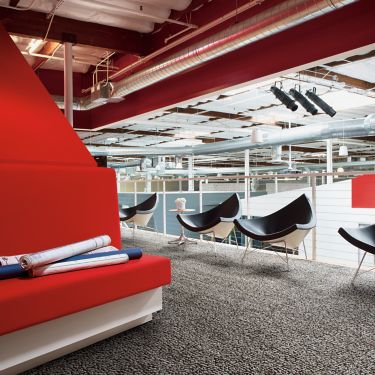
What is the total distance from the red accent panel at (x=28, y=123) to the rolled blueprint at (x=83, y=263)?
1.03 meters

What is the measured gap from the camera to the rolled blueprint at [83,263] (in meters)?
2.07

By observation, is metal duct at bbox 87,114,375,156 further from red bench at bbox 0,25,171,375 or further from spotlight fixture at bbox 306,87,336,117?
red bench at bbox 0,25,171,375

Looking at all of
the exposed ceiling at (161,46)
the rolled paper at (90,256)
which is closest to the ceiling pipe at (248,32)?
the exposed ceiling at (161,46)

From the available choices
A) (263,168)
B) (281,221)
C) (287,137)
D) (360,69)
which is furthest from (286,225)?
(263,168)

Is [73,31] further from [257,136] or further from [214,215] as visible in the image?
[257,136]

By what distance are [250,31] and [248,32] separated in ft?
0.10

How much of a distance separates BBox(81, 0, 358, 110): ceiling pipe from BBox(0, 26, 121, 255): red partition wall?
85.3 inches

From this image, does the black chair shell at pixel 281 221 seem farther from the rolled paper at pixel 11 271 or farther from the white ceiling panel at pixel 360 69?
the white ceiling panel at pixel 360 69

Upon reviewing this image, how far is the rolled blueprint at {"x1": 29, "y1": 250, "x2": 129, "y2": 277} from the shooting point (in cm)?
207

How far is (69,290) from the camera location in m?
1.97

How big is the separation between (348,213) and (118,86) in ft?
20.1

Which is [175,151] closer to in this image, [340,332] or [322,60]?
[322,60]

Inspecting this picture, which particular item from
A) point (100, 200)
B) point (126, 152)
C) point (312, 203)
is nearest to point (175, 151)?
point (126, 152)

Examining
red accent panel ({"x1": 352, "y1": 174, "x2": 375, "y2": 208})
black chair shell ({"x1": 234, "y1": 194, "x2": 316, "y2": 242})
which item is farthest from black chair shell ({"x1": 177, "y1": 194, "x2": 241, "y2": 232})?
red accent panel ({"x1": 352, "y1": 174, "x2": 375, "y2": 208})
